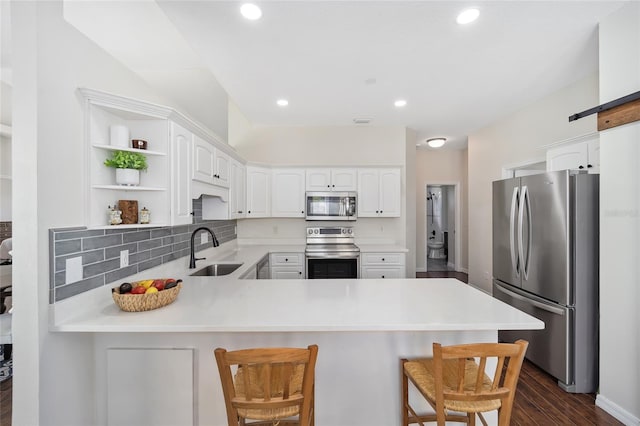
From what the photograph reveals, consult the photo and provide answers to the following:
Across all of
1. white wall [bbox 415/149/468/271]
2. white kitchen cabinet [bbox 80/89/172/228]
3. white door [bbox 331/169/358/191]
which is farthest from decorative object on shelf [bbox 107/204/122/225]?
white wall [bbox 415/149/468/271]

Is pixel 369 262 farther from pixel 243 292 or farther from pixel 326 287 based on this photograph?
pixel 243 292

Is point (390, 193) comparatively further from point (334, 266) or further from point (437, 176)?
point (437, 176)

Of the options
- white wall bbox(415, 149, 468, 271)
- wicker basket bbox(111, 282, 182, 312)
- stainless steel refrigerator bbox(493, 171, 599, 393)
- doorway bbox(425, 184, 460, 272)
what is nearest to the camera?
wicker basket bbox(111, 282, 182, 312)

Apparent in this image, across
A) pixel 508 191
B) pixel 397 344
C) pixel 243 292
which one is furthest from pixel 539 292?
pixel 243 292

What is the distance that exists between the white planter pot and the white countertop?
2.08ft

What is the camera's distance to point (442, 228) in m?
8.24

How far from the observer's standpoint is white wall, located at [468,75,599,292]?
9.96ft

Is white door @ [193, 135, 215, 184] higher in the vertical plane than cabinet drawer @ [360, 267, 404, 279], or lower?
higher

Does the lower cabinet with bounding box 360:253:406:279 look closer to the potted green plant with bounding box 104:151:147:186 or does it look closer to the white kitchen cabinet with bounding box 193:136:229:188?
the white kitchen cabinet with bounding box 193:136:229:188

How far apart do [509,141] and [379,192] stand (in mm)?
1936

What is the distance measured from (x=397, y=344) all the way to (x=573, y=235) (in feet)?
5.75

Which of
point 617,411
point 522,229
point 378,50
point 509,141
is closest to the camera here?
point 617,411

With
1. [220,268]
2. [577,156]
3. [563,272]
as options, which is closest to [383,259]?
[563,272]

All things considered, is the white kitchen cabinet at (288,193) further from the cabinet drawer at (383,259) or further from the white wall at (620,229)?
the white wall at (620,229)
